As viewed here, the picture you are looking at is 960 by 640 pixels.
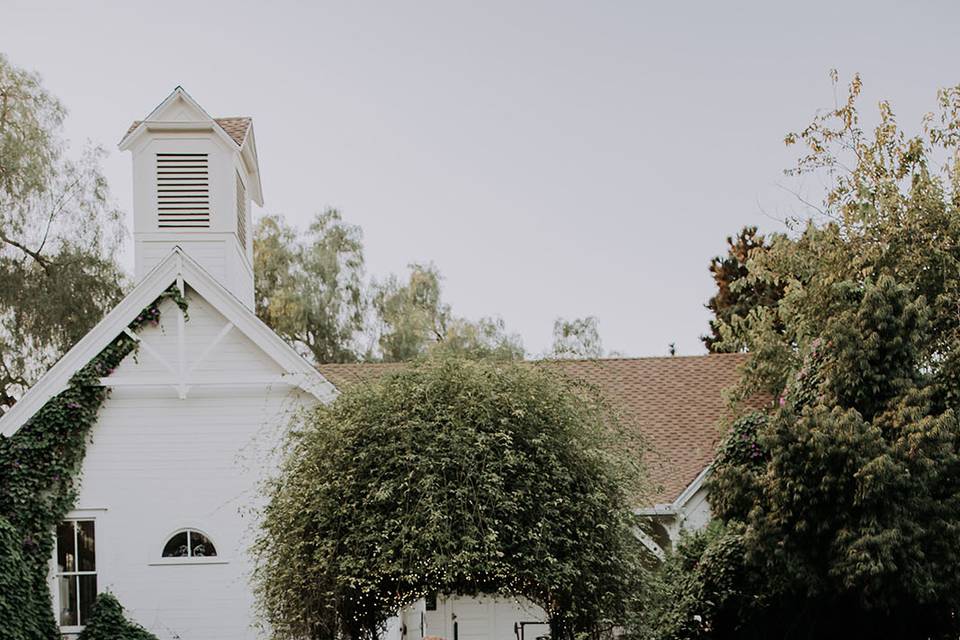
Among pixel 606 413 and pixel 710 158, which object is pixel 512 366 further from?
pixel 710 158

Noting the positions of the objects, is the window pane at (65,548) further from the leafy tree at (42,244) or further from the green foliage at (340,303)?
the green foliage at (340,303)

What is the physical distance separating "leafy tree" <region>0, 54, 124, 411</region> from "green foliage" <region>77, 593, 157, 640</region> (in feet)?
42.6

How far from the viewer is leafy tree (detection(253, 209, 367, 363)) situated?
3956cm

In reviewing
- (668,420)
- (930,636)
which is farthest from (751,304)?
(930,636)

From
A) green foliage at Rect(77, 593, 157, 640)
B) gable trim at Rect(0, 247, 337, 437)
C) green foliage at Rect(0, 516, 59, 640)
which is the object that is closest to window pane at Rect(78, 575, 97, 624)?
green foliage at Rect(77, 593, 157, 640)

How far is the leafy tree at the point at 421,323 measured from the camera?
39.7 metres

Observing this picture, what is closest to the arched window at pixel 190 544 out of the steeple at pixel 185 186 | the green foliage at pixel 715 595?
the steeple at pixel 185 186

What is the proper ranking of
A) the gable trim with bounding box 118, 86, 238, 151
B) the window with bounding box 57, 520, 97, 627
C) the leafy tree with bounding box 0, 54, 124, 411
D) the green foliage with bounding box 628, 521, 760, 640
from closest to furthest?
1. the green foliage with bounding box 628, 521, 760, 640
2. the window with bounding box 57, 520, 97, 627
3. the gable trim with bounding box 118, 86, 238, 151
4. the leafy tree with bounding box 0, 54, 124, 411

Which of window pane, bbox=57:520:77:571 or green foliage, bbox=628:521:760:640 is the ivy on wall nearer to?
window pane, bbox=57:520:77:571

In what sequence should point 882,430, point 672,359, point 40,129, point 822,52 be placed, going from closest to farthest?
point 882,430, point 822,52, point 672,359, point 40,129

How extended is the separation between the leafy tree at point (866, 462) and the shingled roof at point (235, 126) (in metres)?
10.3

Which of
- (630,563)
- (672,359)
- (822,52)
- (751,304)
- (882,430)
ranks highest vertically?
(822,52)

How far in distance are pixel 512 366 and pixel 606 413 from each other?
1867 mm

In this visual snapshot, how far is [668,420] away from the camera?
22.3m
